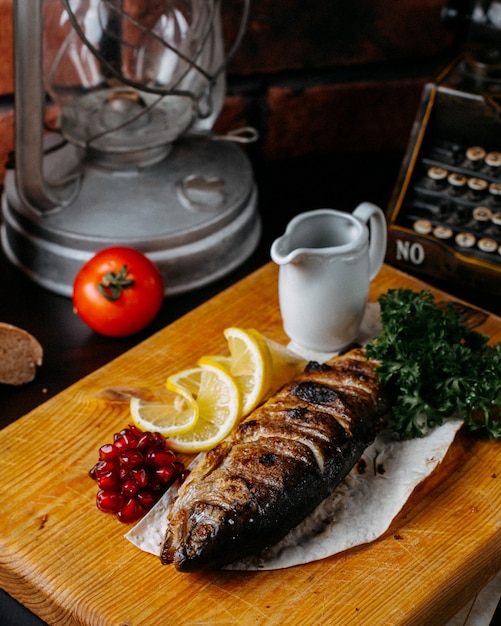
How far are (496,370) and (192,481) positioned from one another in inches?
25.2

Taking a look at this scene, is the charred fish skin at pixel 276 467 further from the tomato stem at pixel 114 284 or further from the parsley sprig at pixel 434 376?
the tomato stem at pixel 114 284

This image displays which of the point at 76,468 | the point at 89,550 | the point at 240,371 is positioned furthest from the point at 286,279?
the point at 89,550

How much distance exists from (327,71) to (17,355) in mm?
1285

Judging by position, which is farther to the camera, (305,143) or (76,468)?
(305,143)

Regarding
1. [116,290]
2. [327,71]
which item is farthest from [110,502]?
[327,71]

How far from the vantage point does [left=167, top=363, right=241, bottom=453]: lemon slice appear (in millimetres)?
1606

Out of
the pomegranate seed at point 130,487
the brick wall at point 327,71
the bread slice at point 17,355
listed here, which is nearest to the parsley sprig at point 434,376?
the pomegranate seed at point 130,487

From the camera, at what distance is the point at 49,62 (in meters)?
1.97

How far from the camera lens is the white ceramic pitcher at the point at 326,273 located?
1.71 m

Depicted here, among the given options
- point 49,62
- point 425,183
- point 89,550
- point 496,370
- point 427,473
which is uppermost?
point 49,62

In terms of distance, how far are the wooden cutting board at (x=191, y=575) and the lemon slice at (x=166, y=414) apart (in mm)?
56

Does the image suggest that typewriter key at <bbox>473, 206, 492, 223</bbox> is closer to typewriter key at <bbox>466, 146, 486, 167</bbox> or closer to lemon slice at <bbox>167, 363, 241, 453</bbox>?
typewriter key at <bbox>466, 146, 486, 167</bbox>

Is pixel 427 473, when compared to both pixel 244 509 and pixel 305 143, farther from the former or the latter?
pixel 305 143

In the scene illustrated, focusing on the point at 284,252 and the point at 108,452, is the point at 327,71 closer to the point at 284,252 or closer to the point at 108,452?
the point at 284,252
